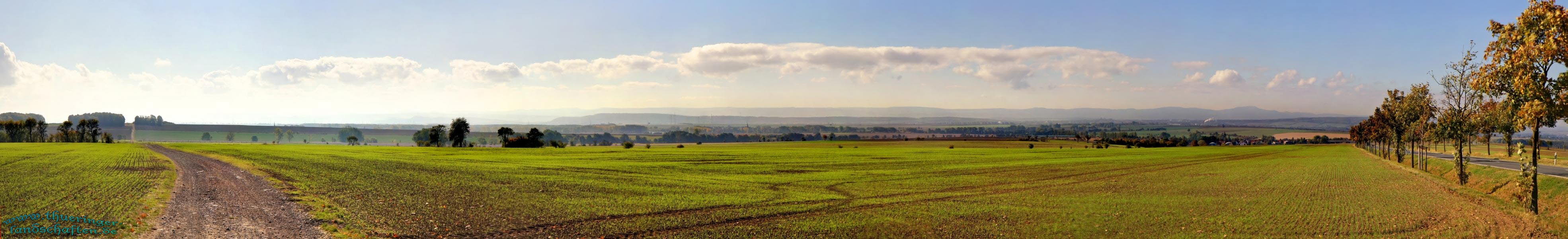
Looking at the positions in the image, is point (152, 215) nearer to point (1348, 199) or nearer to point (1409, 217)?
point (1409, 217)

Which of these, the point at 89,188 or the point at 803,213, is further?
the point at 89,188

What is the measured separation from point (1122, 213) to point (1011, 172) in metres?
20.2

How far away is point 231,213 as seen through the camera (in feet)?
65.3

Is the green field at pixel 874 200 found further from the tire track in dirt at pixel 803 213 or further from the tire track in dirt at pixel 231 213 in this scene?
the tire track in dirt at pixel 231 213

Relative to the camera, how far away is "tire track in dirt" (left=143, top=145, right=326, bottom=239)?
1686 centimetres

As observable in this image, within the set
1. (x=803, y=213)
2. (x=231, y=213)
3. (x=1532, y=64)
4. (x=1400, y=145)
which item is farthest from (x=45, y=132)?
(x=1400, y=145)

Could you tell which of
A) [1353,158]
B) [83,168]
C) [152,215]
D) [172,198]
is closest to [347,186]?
[172,198]

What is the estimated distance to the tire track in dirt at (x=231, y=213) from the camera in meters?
16.9


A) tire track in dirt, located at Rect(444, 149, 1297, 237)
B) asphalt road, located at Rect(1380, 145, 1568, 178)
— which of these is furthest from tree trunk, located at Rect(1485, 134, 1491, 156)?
tire track in dirt, located at Rect(444, 149, 1297, 237)

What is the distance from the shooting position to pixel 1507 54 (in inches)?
750

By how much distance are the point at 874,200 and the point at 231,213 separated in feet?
66.2

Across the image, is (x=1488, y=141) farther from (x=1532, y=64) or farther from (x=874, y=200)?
(x=874, y=200)

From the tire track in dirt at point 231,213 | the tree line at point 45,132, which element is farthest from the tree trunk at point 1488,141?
the tree line at point 45,132

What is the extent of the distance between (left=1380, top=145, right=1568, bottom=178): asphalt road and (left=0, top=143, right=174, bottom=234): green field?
42.9 meters
